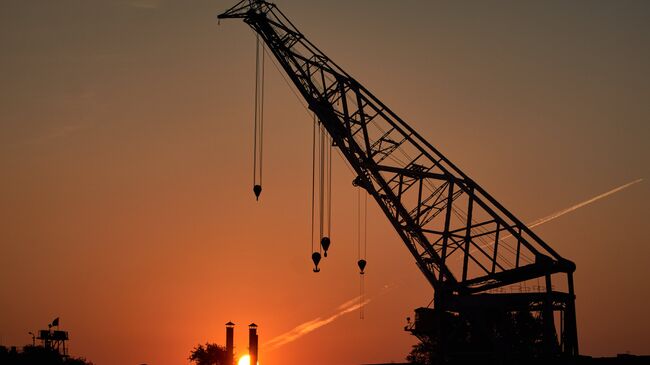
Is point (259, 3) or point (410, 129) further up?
point (259, 3)

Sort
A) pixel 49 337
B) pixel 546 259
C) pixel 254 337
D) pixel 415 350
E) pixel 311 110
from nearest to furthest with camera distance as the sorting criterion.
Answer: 1. pixel 254 337
2. pixel 546 259
3. pixel 311 110
4. pixel 49 337
5. pixel 415 350

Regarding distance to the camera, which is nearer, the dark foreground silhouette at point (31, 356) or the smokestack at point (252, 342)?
the smokestack at point (252, 342)

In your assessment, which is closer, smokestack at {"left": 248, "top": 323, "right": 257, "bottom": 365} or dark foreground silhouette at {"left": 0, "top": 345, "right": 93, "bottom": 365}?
smokestack at {"left": 248, "top": 323, "right": 257, "bottom": 365}

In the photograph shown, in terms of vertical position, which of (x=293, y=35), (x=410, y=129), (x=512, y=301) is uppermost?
(x=293, y=35)

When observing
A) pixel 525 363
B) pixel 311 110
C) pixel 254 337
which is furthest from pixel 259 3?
pixel 525 363

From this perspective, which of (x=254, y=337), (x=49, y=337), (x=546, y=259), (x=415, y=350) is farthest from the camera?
(x=415, y=350)

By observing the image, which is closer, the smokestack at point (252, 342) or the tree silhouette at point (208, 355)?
the smokestack at point (252, 342)

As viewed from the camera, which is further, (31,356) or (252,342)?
(31,356)

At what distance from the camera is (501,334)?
57469 mm

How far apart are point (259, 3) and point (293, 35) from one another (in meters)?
3.12

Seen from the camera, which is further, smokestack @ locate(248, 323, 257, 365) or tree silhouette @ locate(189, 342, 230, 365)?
tree silhouette @ locate(189, 342, 230, 365)

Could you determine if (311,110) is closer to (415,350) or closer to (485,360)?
(485,360)

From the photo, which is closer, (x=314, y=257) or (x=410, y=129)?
(x=314, y=257)

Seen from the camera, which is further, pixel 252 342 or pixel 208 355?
pixel 208 355
